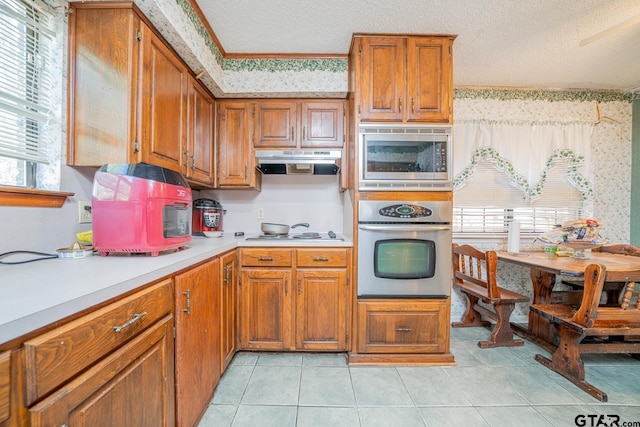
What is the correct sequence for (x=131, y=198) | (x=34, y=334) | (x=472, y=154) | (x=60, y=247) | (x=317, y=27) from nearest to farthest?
(x=34, y=334)
(x=131, y=198)
(x=60, y=247)
(x=317, y=27)
(x=472, y=154)

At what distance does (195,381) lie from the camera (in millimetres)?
1255

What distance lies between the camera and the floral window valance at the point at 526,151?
2.60 m

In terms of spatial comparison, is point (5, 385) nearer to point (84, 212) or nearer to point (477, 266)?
point (84, 212)

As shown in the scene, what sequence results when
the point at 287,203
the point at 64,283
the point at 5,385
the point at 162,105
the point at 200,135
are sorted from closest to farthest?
the point at 5,385 → the point at 64,283 → the point at 162,105 → the point at 200,135 → the point at 287,203

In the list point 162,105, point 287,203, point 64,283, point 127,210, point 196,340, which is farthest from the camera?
point 287,203

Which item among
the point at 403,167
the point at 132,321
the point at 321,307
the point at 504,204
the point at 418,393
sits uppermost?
the point at 403,167

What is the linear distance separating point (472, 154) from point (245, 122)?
7.27 feet

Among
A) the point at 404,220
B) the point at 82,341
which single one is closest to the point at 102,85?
the point at 82,341

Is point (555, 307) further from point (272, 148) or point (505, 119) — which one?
point (272, 148)

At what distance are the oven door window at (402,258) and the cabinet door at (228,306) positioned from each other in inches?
40.2

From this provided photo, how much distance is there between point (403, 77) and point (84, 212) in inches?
85.2

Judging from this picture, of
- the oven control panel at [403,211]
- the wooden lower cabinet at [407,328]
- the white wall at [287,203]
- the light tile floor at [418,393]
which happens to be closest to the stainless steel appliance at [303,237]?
the white wall at [287,203]

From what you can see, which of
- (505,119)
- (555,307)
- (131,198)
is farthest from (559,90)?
(131,198)

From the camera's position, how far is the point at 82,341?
0.65m
